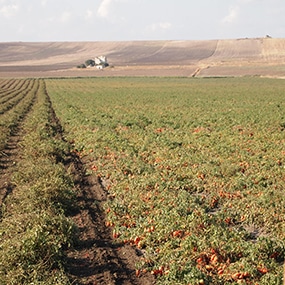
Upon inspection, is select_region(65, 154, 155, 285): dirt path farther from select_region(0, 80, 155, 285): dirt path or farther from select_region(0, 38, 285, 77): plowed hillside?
select_region(0, 38, 285, 77): plowed hillside

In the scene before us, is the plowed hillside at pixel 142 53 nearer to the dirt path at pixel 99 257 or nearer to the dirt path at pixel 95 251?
the dirt path at pixel 95 251

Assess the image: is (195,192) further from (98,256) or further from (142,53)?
(142,53)

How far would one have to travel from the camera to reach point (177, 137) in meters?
18.8

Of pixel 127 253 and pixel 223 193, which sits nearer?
pixel 127 253

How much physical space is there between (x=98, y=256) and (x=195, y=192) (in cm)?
430

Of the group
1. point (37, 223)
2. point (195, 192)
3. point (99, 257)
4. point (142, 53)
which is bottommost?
point (195, 192)

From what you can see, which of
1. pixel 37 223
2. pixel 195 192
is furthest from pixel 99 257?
pixel 195 192

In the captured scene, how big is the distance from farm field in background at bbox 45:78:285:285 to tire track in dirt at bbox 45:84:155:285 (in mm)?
216

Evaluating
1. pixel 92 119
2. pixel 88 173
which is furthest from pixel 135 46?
pixel 88 173

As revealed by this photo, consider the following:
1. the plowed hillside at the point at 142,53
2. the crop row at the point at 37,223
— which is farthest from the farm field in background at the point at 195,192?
the plowed hillside at the point at 142,53

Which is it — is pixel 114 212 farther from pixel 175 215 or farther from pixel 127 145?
pixel 127 145

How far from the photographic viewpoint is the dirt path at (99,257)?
7234 millimetres

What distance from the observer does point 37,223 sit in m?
8.31

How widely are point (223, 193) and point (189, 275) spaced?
4.62 metres
